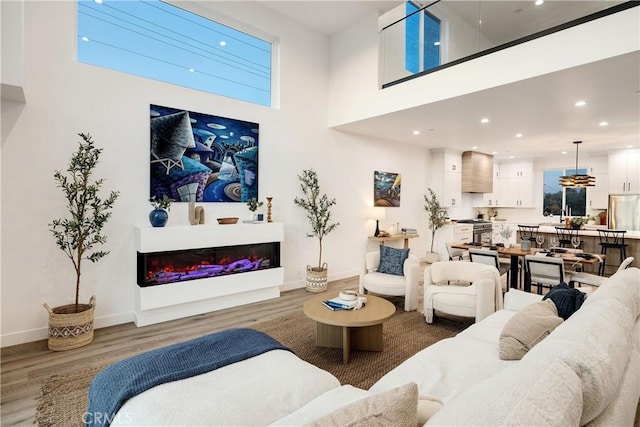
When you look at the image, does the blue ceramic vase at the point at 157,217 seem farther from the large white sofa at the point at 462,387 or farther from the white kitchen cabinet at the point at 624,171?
the white kitchen cabinet at the point at 624,171

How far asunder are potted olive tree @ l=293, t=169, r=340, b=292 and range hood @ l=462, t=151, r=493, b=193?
186 inches

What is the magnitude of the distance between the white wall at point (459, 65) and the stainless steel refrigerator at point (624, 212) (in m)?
6.38

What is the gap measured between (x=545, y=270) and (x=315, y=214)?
337cm

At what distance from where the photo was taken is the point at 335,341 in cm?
322

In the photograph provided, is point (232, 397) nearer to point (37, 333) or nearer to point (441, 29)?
point (37, 333)

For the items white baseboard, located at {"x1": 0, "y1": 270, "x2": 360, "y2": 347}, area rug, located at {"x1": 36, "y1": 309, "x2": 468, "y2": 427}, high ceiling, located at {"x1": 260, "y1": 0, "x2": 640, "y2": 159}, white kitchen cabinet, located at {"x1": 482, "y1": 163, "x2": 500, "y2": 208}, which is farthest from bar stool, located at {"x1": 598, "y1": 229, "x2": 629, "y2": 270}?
white baseboard, located at {"x1": 0, "y1": 270, "x2": 360, "y2": 347}

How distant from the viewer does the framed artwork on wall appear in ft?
13.6

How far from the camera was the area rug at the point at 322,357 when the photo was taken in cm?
230

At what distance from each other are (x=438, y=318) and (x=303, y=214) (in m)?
2.71

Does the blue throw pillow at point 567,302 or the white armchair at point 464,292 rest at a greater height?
the blue throw pillow at point 567,302

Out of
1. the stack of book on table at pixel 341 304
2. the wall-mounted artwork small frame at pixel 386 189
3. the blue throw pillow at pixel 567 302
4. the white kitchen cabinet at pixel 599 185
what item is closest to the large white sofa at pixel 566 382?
the blue throw pillow at pixel 567 302

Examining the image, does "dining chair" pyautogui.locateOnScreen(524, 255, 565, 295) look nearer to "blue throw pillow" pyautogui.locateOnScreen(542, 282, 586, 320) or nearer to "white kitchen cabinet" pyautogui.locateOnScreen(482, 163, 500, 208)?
"blue throw pillow" pyautogui.locateOnScreen(542, 282, 586, 320)

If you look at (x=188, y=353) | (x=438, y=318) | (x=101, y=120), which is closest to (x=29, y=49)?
(x=101, y=120)

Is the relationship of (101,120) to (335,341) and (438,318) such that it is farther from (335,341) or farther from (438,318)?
(438,318)
